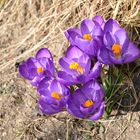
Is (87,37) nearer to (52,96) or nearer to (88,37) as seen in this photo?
(88,37)

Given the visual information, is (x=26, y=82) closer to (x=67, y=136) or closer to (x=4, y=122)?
(x=4, y=122)

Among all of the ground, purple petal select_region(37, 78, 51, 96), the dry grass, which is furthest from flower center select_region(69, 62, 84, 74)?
the dry grass

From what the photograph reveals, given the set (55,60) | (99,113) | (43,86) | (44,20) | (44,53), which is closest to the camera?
(99,113)

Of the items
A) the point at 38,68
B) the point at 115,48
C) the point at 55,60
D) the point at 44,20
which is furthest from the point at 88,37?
the point at 44,20

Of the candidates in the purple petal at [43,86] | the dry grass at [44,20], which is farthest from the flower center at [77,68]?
the dry grass at [44,20]

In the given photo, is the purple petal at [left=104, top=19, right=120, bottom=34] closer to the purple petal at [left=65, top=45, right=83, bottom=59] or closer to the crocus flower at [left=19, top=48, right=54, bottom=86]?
the purple petal at [left=65, top=45, right=83, bottom=59]
